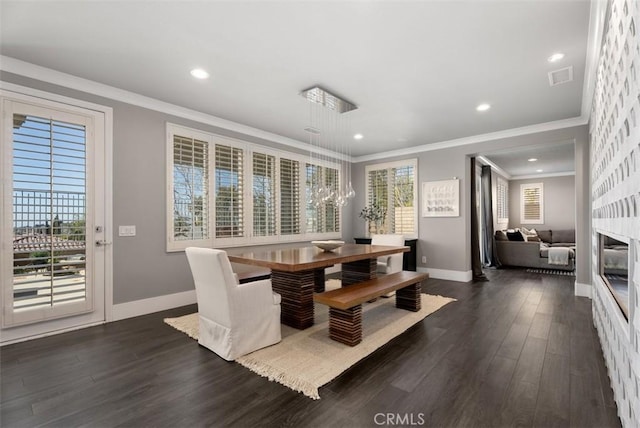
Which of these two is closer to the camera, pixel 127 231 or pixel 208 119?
pixel 127 231

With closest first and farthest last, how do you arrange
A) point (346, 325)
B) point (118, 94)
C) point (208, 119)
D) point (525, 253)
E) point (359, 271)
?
point (346, 325)
point (118, 94)
point (359, 271)
point (208, 119)
point (525, 253)

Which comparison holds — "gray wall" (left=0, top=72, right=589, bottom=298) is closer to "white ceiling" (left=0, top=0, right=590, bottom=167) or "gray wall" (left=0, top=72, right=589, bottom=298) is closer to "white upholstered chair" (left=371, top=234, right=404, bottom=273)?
"white ceiling" (left=0, top=0, right=590, bottom=167)

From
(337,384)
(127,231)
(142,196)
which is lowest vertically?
(337,384)

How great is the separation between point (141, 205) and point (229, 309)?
6.89 ft

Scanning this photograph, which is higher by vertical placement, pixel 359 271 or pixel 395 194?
pixel 395 194

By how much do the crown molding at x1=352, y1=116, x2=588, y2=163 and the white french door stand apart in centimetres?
496

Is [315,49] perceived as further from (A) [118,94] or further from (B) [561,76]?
(B) [561,76]

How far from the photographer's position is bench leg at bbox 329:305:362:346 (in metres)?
2.67

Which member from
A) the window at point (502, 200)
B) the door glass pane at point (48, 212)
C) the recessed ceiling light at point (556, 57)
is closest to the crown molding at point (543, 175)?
the window at point (502, 200)

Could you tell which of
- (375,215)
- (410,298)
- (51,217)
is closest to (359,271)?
(410,298)

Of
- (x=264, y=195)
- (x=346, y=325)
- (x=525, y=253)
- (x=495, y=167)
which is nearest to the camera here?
(x=346, y=325)

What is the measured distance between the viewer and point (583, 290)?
434cm

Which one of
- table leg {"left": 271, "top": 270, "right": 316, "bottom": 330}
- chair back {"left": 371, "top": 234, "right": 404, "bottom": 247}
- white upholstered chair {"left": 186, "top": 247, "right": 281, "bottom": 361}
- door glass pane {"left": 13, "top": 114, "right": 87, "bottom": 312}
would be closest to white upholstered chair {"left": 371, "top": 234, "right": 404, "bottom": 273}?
chair back {"left": 371, "top": 234, "right": 404, "bottom": 247}

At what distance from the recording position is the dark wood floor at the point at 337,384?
1733 mm
